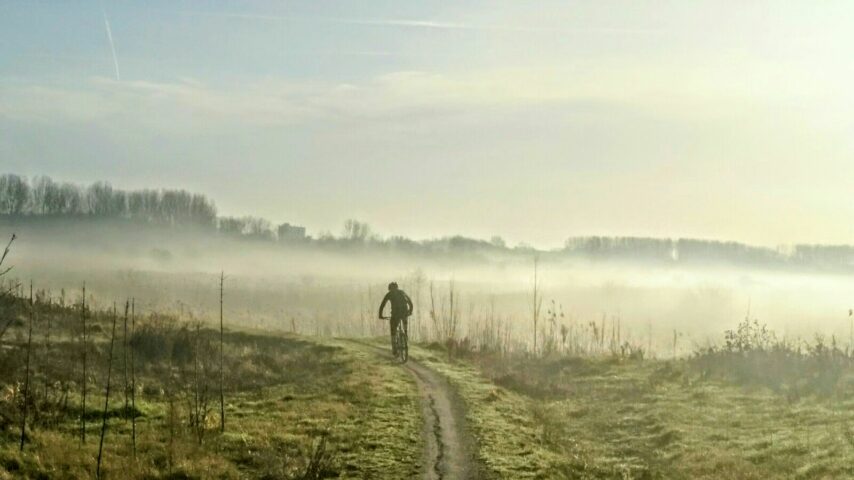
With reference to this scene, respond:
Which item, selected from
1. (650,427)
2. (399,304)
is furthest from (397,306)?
(650,427)

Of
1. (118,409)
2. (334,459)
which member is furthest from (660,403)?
(118,409)

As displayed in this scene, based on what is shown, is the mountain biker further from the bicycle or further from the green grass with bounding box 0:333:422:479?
the green grass with bounding box 0:333:422:479

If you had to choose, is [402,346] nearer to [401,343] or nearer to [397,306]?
[401,343]

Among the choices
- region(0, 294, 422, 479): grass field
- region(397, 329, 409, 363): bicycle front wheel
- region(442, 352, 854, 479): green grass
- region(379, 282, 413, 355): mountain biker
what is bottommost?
region(442, 352, 854, 479): green grass

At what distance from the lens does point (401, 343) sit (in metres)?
23.5

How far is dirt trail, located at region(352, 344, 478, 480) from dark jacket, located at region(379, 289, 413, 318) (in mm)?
2846

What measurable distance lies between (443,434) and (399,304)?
958 cm

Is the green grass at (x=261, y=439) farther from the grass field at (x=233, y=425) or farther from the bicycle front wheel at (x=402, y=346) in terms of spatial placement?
the bicycle front wheel at (x=402, y=346)

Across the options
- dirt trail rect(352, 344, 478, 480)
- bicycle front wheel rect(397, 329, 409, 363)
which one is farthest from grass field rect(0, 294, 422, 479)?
bicycle front wheel rect(397, 329, 409, 363)

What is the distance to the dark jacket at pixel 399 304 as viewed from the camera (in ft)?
76.6

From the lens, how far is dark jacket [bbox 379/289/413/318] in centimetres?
2336

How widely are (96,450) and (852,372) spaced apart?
702 inches

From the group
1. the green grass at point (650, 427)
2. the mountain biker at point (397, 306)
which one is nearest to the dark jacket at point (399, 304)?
the mountain biker at point (397, 306)

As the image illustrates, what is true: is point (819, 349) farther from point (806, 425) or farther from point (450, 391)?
point (450, 391)
